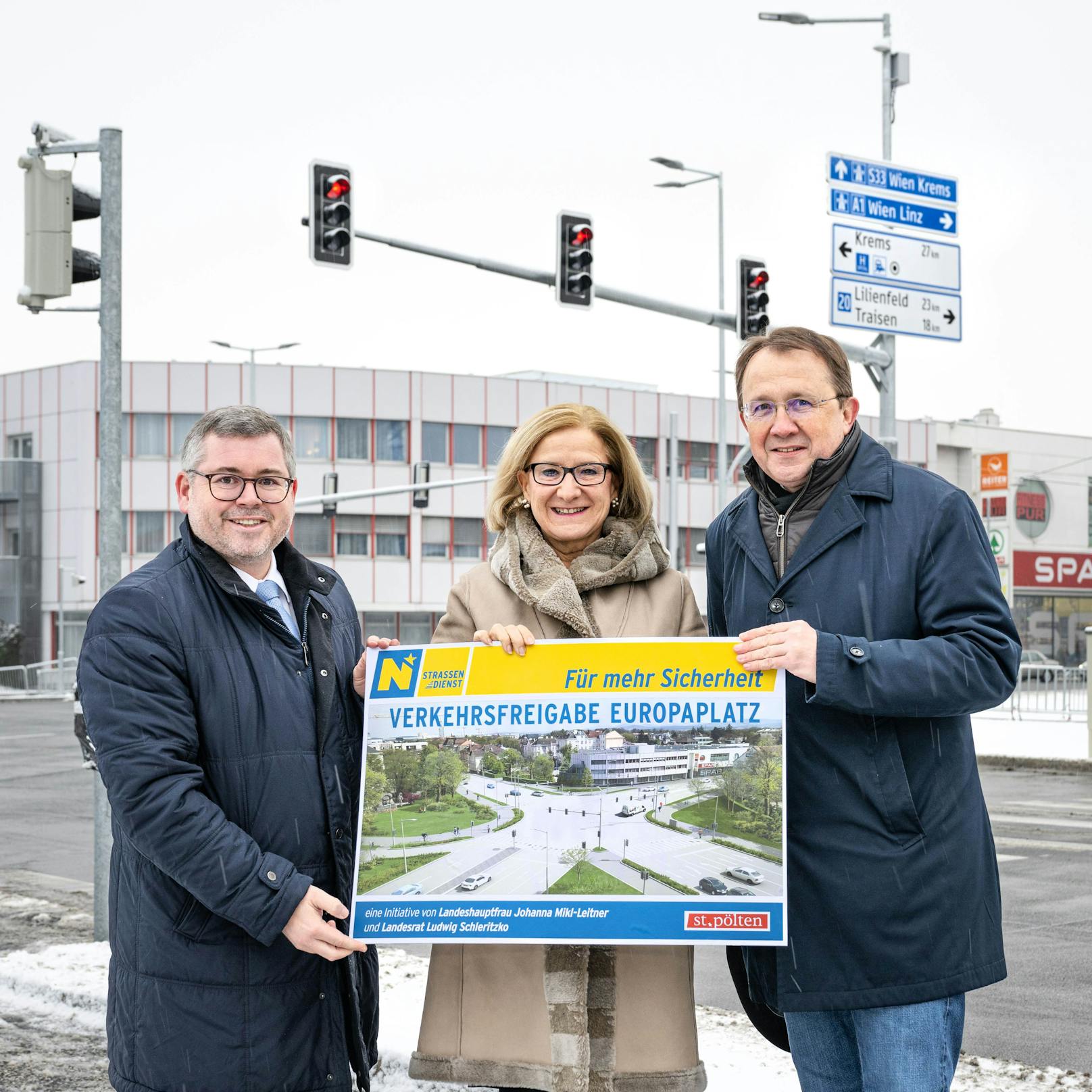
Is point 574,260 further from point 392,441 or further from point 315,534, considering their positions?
point 392,441

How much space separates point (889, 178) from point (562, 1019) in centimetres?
1403

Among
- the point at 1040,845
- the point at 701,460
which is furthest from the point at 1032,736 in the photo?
the point at 701,460

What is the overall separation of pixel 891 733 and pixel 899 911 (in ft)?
1.15

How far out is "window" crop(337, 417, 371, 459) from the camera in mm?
56219

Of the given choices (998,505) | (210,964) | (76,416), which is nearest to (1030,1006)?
(210,964)

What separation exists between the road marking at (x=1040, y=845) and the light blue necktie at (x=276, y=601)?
9707 mm

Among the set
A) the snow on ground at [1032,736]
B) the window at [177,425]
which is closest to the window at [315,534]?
the window at [177,425]

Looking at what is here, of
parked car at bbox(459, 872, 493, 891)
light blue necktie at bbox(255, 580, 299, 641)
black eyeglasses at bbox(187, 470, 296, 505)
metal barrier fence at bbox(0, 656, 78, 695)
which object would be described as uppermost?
black eyeglasses at bbox(187, 470, 296, 505)

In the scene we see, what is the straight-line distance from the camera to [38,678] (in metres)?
48.2

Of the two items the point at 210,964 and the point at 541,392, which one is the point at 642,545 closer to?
the point at 210,964

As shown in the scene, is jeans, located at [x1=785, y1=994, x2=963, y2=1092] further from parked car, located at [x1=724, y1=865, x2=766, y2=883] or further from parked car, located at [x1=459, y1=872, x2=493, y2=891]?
parked car, located at [x1=459, y1=872, x2=493, y2=891]

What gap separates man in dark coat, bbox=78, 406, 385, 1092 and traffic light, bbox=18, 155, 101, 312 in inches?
170

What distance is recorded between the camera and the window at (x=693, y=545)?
192 ft

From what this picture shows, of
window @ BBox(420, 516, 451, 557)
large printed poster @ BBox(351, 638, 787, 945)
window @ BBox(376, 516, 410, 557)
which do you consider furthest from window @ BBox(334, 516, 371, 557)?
large printed poster @ BBox(351, 638, 787, 945)
